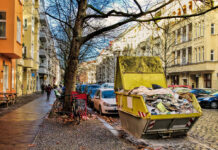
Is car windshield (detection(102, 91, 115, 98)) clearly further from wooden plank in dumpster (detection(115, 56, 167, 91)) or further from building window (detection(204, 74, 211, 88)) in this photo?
building window (detection(204, 74, 211, 88))

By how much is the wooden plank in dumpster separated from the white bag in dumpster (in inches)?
55.0

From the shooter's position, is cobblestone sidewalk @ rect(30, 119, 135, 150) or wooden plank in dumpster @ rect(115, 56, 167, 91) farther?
wooden plank in dumpster @ rect(115, 56, 167, 91)

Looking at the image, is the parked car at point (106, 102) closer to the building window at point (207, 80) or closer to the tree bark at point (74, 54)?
the tree bark at point (74, 54)

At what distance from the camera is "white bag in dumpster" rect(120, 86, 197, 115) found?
6.94m

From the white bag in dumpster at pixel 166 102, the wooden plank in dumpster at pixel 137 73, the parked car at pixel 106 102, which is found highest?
the wooden plank in dumpster at pixel 137 73

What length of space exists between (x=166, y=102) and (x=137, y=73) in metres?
2.32

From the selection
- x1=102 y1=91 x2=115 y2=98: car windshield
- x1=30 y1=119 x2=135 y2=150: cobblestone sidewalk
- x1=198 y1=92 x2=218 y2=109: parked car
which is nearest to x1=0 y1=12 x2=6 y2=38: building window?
x1=102 y1=91 x2=115 y2=98: car windshield

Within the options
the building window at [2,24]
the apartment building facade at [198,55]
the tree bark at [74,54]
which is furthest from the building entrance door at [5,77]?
the apartment building facade at [198,55]

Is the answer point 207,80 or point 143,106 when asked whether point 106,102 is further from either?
point 207,80

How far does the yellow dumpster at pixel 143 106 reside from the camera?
6918 mm

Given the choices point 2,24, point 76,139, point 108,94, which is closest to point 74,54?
point 108,94

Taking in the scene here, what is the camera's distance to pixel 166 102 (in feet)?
23.7

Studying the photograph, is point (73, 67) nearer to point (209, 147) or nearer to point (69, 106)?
point (69, 106)

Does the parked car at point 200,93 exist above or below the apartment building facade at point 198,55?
below
